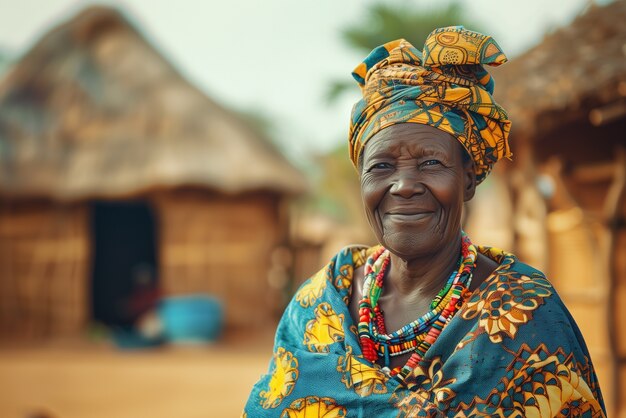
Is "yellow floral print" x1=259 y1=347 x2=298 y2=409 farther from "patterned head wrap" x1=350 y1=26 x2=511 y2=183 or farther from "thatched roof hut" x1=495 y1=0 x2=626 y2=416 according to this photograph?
"thatched roof hut" x1=495 y1=0 x2=626 y2=416

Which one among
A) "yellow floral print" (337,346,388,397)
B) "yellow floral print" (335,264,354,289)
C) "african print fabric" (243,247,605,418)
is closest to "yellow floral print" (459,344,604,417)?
"african print fabric" (243,247,605,418)

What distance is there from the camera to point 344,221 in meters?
36.5

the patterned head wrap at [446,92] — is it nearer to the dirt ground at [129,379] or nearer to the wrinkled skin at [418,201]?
the wrinkled skin at [418,201]

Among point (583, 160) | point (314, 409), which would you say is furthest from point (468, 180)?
point (583, 160)

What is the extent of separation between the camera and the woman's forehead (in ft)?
5.60

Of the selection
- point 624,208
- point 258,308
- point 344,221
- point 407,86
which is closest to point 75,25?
point 258,308

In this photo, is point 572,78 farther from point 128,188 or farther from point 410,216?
point 128,188

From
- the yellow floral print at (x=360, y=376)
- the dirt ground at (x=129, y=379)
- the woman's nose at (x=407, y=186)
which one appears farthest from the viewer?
the dirt ground at (x=129, y=379)

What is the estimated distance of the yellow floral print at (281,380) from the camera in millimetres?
1749

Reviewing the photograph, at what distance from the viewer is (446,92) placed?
67.1 inches

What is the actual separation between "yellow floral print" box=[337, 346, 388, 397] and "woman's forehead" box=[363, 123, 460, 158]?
1.80 ft

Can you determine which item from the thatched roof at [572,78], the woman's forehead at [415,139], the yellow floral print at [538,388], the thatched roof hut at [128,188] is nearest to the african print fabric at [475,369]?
the yellow floral print at [538,388]

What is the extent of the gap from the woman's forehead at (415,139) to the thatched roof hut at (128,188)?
385 inches

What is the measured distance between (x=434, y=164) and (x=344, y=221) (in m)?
34.8
